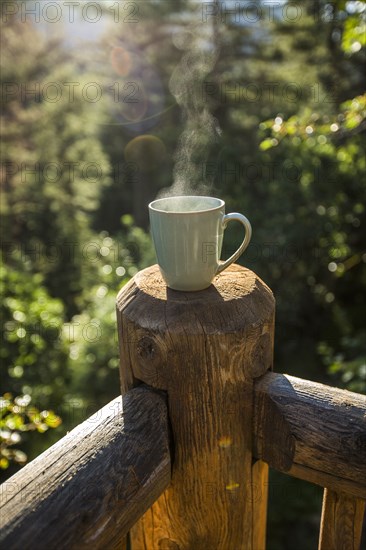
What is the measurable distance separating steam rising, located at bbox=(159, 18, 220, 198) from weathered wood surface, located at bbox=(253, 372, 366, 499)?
23.8 inches

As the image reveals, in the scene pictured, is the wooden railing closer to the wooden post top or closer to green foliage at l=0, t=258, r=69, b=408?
the wooden post top

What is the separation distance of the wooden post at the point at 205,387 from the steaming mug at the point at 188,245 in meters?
0.03

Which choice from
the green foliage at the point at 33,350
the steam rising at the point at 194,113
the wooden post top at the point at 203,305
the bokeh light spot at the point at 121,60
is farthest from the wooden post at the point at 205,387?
the bokeh light spot at the point at 121,60

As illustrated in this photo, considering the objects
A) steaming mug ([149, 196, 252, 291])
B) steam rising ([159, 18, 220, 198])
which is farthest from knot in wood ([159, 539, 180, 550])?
steam rising ([159, 18, 220, 198])

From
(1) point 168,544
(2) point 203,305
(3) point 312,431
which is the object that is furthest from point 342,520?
(2) point 203,305

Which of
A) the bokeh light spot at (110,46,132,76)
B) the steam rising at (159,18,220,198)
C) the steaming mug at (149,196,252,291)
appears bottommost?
the steaming mug at (149,196,252,291)

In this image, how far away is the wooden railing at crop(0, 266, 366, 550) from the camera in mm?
723

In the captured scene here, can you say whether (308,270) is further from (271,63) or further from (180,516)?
(271,63)

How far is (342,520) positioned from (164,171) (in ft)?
34.8

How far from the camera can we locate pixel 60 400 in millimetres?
4691

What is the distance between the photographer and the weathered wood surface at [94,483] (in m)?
0.60

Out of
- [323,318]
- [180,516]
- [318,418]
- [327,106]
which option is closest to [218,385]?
[318,418]

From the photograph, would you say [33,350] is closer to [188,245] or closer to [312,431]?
[188,245]

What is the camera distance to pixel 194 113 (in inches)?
61.3
